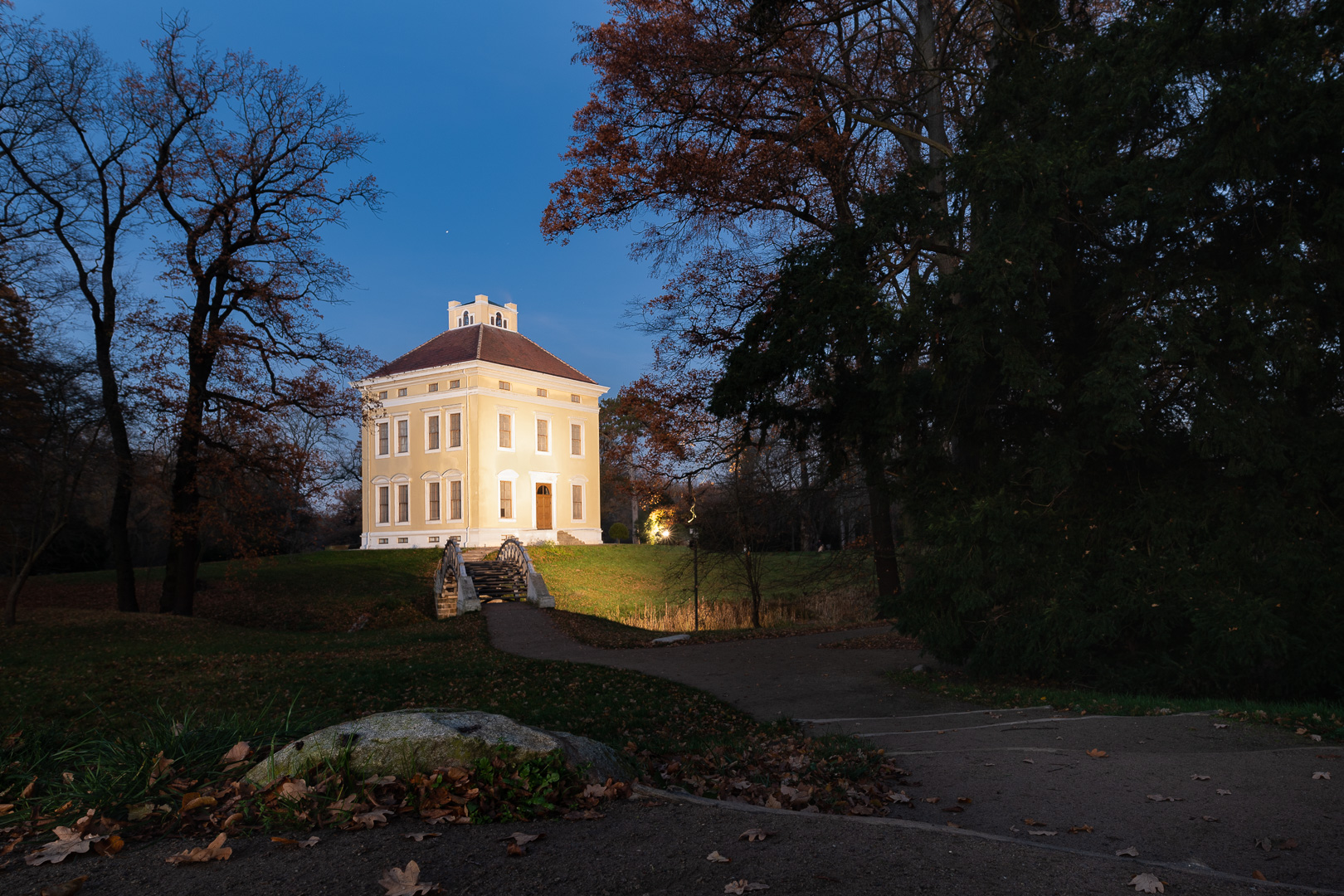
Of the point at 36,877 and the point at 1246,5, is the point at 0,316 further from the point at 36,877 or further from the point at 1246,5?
the point at 1246,5

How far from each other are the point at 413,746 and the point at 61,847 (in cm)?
144

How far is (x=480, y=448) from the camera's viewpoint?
121ft

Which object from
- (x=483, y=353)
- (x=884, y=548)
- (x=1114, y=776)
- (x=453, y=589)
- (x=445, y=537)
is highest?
(x=483, y=353)

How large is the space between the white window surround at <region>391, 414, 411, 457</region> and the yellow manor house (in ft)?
0.17

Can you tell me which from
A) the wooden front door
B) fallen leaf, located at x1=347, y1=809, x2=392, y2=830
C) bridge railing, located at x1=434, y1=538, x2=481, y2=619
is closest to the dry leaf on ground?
fallen leaf, located at x1=347, y1=809, x2=392, y2=830

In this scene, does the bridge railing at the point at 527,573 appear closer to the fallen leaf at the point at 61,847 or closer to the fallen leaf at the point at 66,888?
the fallen leaf at the point at 61,847

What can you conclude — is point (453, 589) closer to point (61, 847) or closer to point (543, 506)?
point (543, 506)

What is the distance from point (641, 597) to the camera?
2875 centimetres

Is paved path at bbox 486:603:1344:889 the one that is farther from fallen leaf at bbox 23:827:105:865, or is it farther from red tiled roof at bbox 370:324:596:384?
red tiled roof at bbox 370:324:596:384

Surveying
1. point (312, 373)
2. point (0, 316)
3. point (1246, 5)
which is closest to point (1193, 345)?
point (1246, 5)

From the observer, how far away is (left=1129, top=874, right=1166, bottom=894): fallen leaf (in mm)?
3156

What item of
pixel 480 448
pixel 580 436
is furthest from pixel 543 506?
pixel 480 448

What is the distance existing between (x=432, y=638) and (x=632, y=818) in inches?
564

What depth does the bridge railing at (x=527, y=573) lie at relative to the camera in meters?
23.2
